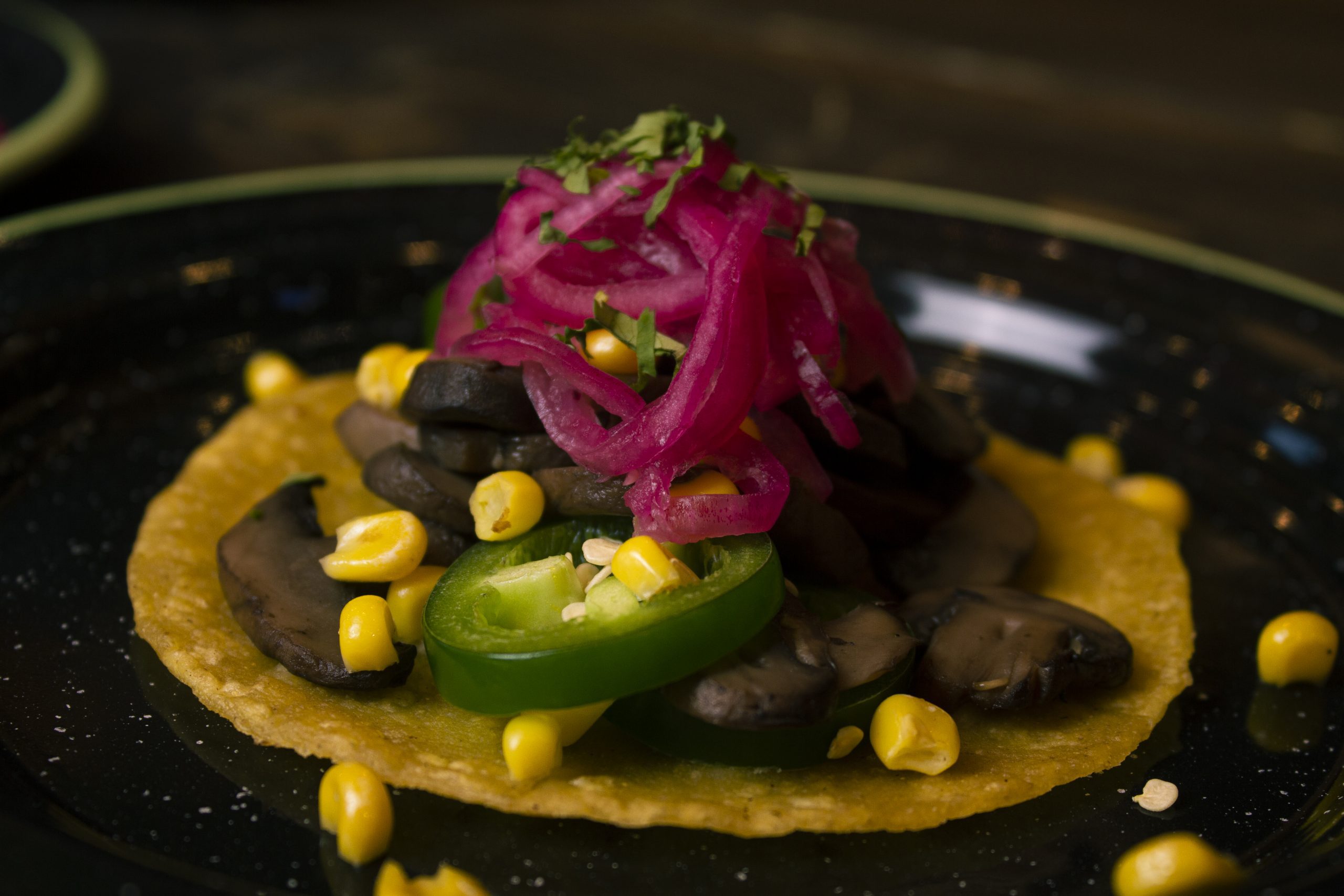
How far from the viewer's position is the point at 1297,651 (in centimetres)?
349

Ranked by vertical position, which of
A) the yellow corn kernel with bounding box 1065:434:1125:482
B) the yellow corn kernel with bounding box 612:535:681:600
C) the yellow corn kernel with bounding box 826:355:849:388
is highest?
the yellow corn kernel with bounding box 826:355:849:388

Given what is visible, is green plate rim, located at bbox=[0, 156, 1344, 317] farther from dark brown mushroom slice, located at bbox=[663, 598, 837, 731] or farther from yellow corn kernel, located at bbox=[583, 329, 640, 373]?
dark brown mushroom slice, located at bbox=[663, 598, 837, 731]

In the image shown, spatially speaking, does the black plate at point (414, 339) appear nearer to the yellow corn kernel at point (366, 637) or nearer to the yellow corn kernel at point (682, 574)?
the yellow corn kernel at point (366, 637)

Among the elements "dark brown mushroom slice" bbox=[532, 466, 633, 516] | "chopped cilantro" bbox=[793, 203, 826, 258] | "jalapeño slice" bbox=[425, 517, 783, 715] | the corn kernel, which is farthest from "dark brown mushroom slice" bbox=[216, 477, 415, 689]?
"chopped cilantro" bbox=[793, 203, 826, 258]

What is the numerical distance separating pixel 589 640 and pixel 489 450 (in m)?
0.85

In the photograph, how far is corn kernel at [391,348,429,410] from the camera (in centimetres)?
379

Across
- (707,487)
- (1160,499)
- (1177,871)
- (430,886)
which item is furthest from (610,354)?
(1160,499)

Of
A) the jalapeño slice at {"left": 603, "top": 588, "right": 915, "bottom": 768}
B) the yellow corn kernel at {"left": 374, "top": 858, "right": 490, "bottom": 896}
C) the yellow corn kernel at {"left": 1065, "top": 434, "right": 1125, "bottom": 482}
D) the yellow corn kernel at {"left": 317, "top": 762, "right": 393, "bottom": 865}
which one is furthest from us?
the yellow corn kernel at {"left": 1065, "top": 434, "right": 1125, "bottom": 482}

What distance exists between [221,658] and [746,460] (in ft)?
4.92

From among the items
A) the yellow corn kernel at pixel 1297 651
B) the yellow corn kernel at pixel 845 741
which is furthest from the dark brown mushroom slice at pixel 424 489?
the yellow corn kernel at pixel 1297 651

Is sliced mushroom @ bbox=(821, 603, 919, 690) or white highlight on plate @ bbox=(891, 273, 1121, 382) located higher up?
white highlight on plate @ bbox=(891, 273, 1121, 382)

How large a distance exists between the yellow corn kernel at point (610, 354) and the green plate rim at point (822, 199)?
2165 millimetres

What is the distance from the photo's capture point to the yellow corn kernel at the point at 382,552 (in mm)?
3338

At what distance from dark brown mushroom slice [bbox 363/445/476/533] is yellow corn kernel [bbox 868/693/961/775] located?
4.01ft
